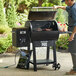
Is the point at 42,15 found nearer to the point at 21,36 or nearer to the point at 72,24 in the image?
the point at 21,36

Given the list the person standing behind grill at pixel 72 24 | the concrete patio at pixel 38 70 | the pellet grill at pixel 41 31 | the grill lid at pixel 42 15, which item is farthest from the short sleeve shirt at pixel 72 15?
the concrete patio at pixel 38 70

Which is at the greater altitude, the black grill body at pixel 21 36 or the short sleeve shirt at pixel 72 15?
the short sleeve shirt at pixel 72 15

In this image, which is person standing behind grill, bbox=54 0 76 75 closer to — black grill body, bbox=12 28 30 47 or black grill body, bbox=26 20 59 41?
black grill body, bbox=26 20 59 41

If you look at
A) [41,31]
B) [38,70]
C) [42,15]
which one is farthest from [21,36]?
[38,70]

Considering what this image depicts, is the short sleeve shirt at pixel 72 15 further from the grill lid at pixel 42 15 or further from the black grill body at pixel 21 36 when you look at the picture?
the black grill body at pixel 21 36

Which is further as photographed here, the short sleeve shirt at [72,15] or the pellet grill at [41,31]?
the pellet grill at [41,31]

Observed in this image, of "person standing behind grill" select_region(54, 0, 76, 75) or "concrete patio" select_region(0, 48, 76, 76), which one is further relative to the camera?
"concrete patio" select_region(0, 48, 76, 76)

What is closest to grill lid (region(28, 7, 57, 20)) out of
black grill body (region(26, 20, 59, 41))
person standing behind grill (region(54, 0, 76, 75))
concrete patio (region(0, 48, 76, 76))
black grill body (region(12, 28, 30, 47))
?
black grill body (region(26, 20, 59, 41))

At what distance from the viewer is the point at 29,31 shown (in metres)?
8.09

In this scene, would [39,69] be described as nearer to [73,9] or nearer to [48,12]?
[48,12]

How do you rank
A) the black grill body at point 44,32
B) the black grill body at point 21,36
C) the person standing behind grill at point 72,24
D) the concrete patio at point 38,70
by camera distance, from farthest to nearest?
the black grill body at point 21,36 < the black grill body at point 44,32 < the concrete patio at point 38,70 < the person standing behind grill at point 72,24

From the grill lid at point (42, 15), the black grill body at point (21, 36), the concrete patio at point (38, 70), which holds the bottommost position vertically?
the concrete patio at point (38, 70)

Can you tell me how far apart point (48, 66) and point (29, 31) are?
1.29 metres

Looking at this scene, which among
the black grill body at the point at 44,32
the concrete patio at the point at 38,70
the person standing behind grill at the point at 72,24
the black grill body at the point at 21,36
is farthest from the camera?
the black grill body at the point at 21,36
